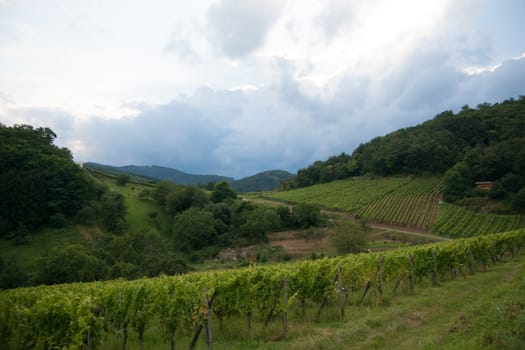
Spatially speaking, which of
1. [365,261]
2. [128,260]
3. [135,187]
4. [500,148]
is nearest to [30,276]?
[128,260]

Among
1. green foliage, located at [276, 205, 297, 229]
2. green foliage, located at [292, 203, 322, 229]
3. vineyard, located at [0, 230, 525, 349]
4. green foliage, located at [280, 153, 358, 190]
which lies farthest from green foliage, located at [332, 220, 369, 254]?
green foliage, located at [280, 153, 358, 190]

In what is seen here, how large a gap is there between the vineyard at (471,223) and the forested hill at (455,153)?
1162 centimetres

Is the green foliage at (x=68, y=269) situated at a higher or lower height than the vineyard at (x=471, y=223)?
lower

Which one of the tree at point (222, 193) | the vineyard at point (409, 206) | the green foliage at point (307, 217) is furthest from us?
the tree at point (222, 193)

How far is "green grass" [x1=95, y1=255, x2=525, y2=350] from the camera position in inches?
301

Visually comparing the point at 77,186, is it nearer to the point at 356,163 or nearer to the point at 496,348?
the point at 496,348

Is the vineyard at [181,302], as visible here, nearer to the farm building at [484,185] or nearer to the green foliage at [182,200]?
the green foliage at [182,200]

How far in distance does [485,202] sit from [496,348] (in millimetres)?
61325

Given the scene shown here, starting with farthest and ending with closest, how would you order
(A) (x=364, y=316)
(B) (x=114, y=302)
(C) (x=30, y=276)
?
(C) (x=30, y=276)
(A) (x=364, y=316)
(B) (x=114, y=302)

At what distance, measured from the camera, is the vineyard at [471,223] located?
45.1m

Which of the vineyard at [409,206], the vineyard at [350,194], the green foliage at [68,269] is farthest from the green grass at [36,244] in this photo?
the vineyard at [409,206]

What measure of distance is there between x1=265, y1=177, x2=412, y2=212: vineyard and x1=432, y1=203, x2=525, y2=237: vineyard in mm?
16604

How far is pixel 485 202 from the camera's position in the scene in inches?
2217

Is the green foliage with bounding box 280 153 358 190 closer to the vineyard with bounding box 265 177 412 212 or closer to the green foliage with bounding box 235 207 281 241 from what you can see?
the vineyard with bounding box 265 177 412 212
